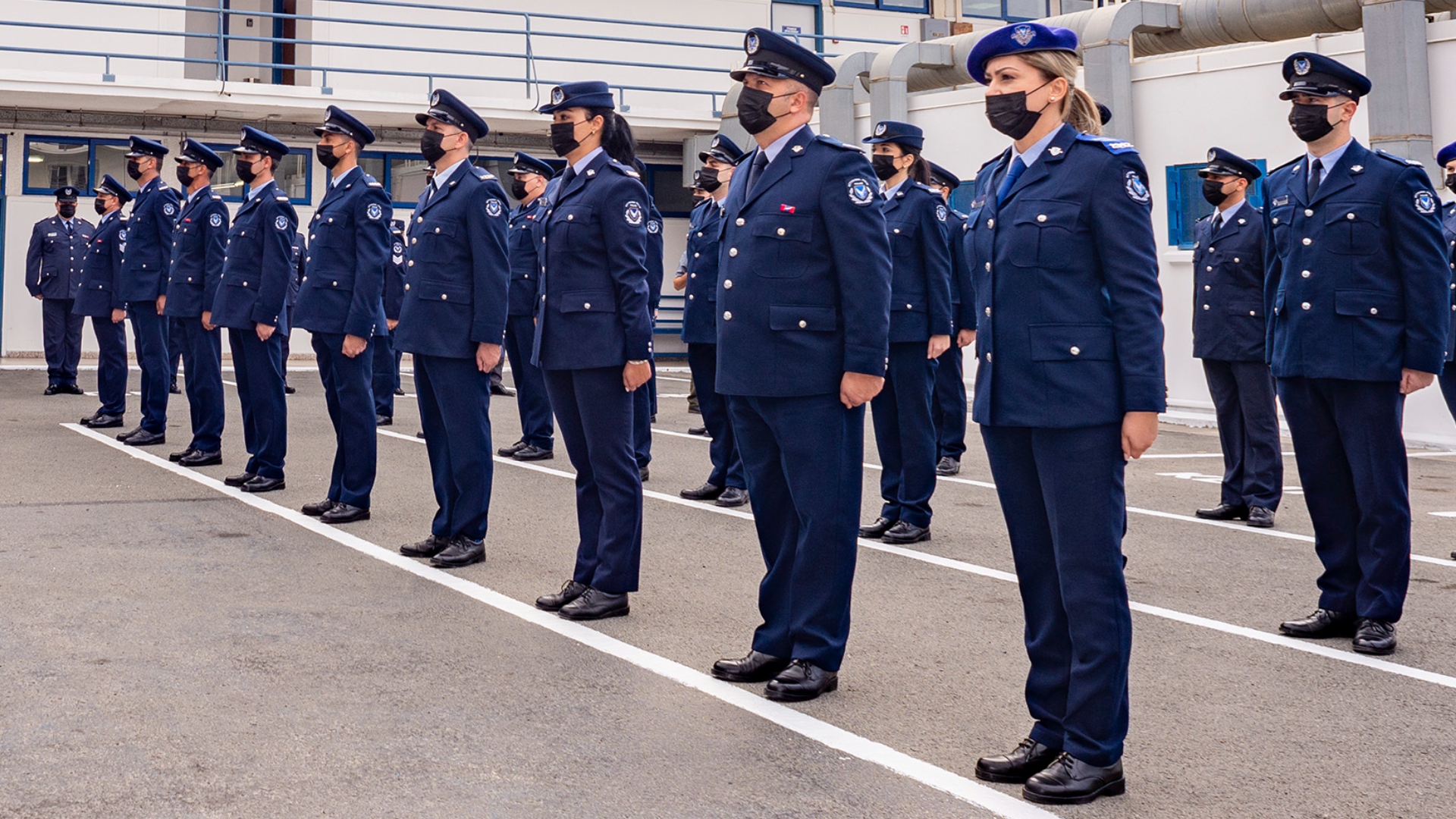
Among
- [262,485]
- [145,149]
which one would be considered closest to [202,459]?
[262,485]

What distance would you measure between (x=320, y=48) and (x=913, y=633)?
20.8 meters

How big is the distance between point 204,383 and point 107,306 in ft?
10.9

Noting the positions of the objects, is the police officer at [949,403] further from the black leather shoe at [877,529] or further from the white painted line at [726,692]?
the white painted line at [726,692]

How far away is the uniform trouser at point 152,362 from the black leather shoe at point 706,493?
15.5 ft

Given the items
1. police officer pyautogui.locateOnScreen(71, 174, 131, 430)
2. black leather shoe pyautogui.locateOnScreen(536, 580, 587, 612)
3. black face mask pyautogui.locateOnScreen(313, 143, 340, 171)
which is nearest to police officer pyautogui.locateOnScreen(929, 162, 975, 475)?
black face mask pyautogui.locateOnScreen(313, 143, 340, 171)

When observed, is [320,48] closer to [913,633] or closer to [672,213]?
[672,213]

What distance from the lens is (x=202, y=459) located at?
991 centimetres

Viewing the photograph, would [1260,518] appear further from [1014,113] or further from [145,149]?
[145,149]

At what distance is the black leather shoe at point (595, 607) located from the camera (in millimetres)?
5492

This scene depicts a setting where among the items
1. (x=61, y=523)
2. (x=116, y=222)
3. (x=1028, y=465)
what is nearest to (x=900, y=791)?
(x=1028, y=465)

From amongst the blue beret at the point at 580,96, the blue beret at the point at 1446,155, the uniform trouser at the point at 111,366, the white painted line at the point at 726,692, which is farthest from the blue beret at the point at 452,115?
the uniform trouser at the point at 111,366

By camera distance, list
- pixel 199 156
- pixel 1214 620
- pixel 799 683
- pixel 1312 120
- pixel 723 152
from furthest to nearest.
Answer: pixel 199 156 → pixel 723 152 → pixel 1214 620 → pixel 1312 120 → pixel 799 683

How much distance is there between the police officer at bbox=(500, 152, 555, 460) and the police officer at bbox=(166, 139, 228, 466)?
2.06 metres

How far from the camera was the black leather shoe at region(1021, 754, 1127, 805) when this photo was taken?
11.7ft
